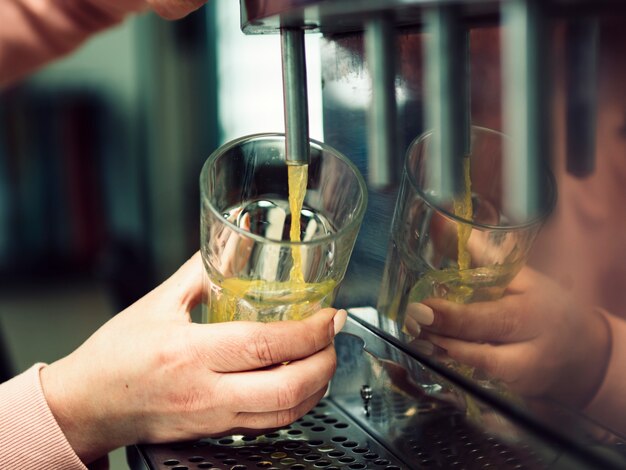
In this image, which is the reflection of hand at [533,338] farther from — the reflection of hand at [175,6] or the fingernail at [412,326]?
the reflection of hand at [175,6]

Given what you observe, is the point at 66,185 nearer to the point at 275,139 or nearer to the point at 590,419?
the point at 275,139

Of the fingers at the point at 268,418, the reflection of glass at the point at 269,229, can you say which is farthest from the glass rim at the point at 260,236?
the fingers at the point at 268,418

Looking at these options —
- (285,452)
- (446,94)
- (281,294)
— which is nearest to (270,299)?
(281,294)

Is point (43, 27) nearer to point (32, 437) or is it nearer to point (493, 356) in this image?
point (32, 437)

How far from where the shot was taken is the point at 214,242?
0.51 metres

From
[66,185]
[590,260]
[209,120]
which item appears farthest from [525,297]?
[66,185]

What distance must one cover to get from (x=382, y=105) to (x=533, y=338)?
148mm

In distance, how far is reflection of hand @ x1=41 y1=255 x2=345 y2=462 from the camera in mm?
520

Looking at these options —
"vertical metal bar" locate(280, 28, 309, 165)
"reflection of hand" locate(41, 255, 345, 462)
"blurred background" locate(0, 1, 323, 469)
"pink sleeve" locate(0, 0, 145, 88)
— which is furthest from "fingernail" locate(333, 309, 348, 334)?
"blurred background" locate(0, 1, 323, 469)

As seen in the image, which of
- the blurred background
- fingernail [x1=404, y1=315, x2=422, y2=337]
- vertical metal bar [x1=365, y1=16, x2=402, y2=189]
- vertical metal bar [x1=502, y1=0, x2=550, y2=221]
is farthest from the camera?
the blurred background

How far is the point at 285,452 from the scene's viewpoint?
56cm

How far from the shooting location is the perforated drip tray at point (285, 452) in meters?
0.54

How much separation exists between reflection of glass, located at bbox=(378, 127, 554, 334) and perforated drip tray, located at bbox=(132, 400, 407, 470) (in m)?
0.09

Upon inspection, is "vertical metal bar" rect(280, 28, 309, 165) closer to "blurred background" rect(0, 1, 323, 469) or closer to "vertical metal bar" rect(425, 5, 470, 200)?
"vertical metal bar" rect(425, 5, 470, 200)
